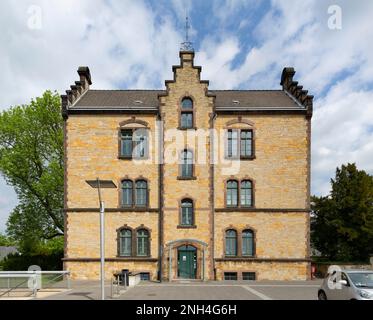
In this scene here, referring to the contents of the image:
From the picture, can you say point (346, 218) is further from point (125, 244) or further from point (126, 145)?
point (126, 145)

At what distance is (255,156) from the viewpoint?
27.0 meters

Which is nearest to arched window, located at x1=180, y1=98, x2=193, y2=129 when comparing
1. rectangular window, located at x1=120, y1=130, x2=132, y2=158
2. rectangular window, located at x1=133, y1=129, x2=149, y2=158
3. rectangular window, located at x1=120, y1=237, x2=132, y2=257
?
rectangular window, located at x1=133, y1=129, x2=149, y2=158

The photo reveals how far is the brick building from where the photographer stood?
2616 centimetres

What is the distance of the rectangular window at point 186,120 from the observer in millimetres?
27062

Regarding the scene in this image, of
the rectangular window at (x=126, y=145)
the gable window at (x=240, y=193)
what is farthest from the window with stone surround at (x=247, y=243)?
the rectangular window at (x=126, y=145)

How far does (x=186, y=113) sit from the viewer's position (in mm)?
27188

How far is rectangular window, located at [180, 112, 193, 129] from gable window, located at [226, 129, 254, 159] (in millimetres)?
2933

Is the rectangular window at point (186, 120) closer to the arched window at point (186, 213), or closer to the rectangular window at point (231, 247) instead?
the arched window at point (186, 213)

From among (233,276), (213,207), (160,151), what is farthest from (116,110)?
(233,276)

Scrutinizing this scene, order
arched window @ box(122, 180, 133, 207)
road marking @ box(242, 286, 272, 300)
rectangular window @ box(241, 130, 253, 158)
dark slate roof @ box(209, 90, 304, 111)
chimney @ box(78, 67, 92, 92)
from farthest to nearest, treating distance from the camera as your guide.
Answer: chimney @ box(78, 67, 92, 92), dark slate roof @ box(209, 90, 304, 111), rectangular window @ box(241, 130, 253, 158), arched window @ box(122, 180, 133, 207), road marking @ box(242, 286, 272, 300)

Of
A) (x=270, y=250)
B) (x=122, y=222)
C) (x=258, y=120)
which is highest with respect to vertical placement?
(x=258, y=120)

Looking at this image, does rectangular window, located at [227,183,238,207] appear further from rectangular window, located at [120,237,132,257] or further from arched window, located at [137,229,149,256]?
rectangular window, located at [120,237,132,257]
